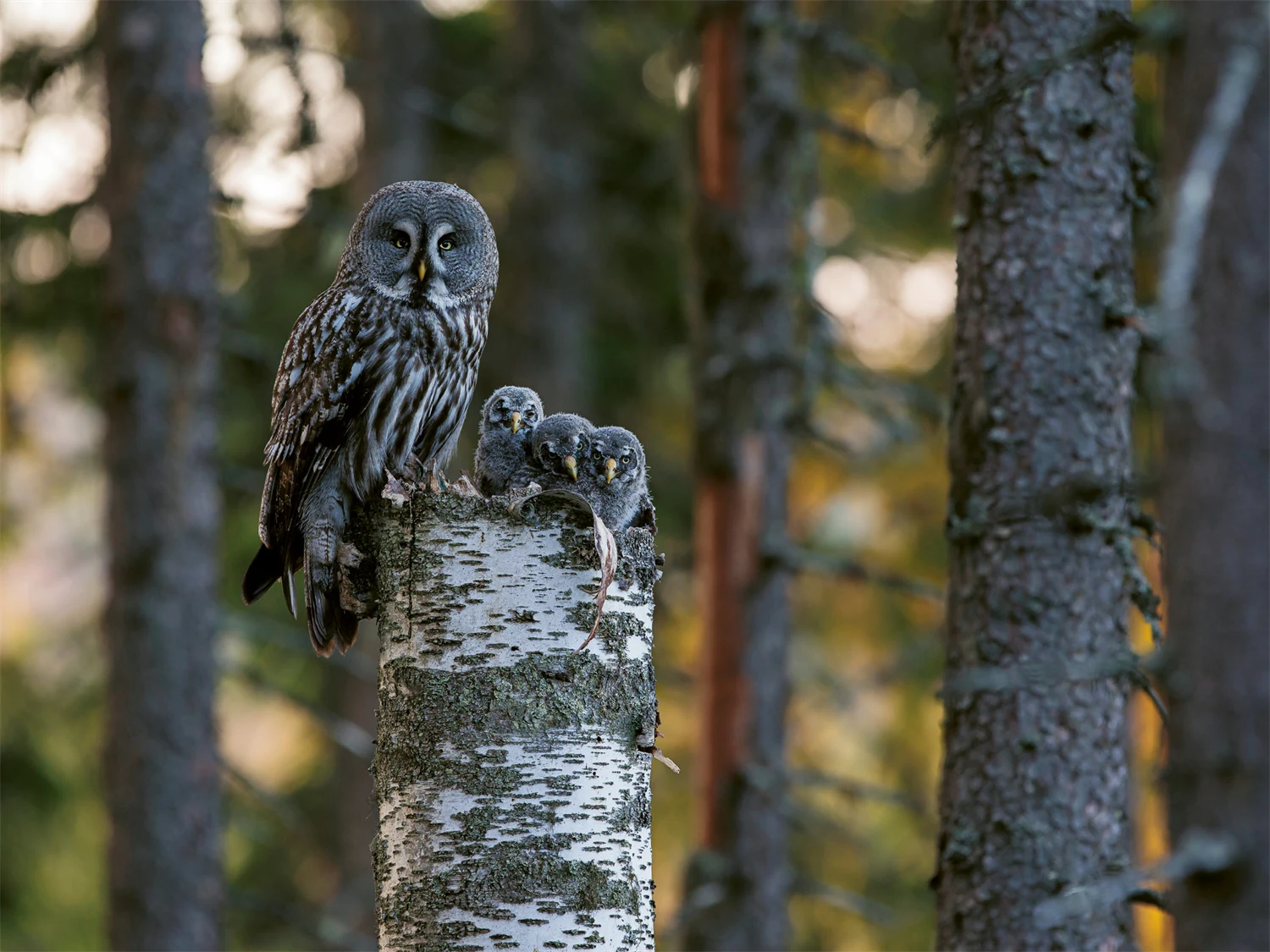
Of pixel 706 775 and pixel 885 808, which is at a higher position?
pixel 885 808

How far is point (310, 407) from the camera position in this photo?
5152 millimetres

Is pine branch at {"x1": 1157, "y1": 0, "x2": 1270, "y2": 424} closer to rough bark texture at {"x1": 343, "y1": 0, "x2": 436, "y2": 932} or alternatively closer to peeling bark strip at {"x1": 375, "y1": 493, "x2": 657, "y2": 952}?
peeling bark strip at {"x1": 375, "y1": 493, "x2": 657, "y2": 952}

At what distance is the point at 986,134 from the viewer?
4.31 m

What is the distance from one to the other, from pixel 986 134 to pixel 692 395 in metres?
3.74

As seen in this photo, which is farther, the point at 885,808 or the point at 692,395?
the point at 885,808

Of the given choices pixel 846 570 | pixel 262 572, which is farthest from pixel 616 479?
pixel 846 570

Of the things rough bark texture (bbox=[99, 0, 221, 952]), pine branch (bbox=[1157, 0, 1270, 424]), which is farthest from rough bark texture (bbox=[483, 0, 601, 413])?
pine branch (bbox=[1157, 0, 1270, 424])

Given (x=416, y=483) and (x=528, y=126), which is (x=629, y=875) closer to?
(x=416, y=483)

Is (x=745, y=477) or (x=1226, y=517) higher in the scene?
(x=745, y=477)

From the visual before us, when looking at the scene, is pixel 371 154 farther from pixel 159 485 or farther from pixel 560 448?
pixel 560 448

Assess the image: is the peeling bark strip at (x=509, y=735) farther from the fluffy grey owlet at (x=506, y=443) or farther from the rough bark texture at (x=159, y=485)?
the rough bark texture at (x=159, y=485)

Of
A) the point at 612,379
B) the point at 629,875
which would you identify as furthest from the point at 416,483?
the point at 612,379

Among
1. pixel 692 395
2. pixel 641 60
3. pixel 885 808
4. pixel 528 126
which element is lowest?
pixel 885 808

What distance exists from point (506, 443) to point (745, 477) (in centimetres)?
271
